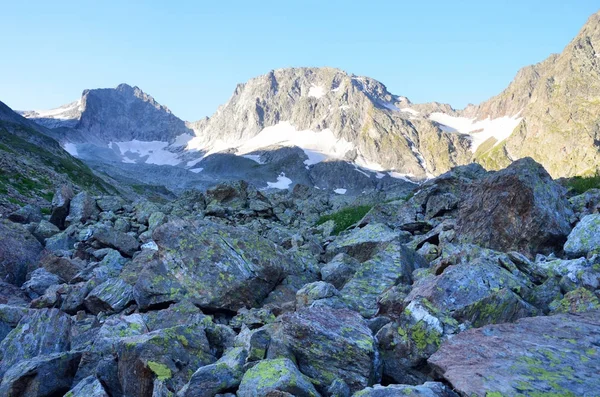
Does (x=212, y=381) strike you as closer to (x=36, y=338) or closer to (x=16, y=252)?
(x=36, y=338)

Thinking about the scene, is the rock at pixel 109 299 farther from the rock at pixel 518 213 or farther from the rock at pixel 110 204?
the rock at pixel 110 204

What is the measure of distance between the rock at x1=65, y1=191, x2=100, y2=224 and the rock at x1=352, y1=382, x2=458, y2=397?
22.9 metres

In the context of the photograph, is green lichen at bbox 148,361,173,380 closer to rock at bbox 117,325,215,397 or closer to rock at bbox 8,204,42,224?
rock at bbox 117,325,215,397

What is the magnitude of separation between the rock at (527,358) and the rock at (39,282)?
13.0 meters

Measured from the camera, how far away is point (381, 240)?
14.6 m

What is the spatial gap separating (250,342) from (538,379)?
4486mm

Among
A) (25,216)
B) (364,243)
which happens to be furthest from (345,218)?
(25,216)

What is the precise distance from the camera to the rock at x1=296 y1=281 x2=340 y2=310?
955cm

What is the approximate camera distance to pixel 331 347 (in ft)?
21.9

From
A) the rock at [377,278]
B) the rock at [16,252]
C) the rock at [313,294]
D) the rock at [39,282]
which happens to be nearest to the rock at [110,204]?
the rock at [16,252]

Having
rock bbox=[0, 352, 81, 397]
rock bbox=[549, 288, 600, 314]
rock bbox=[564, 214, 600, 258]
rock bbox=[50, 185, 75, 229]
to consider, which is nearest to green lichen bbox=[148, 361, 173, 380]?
rock bbox=[0, 352, 81, 397]

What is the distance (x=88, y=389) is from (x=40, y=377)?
114 cm

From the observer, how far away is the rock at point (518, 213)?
481 inches

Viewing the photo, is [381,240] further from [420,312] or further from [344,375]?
[344,375]
